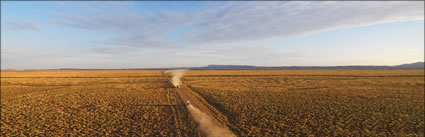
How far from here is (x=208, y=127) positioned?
12633mm

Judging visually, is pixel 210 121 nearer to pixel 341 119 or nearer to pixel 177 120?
pixel 177 120

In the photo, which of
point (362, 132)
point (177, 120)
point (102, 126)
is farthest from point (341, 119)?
point (102, 126)

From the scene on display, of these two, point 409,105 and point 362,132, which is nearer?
point 362,132

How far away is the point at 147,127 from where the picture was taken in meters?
13.1

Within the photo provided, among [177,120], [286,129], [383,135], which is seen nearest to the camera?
[383,135]

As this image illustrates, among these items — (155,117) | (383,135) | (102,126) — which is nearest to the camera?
(383,135)

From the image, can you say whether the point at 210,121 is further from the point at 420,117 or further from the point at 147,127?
the point at 420,117

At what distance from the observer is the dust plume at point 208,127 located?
11516 millimetres

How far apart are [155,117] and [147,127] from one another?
2.33 m

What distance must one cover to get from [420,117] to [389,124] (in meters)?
4.34

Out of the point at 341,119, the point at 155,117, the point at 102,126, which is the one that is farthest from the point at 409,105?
the point at 102,126

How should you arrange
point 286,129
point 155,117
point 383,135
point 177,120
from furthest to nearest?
point 155,117
point 177,120
point 286,129
point 383,135

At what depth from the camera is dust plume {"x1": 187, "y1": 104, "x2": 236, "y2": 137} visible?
11.5 m

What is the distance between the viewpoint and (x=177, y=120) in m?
14.4
